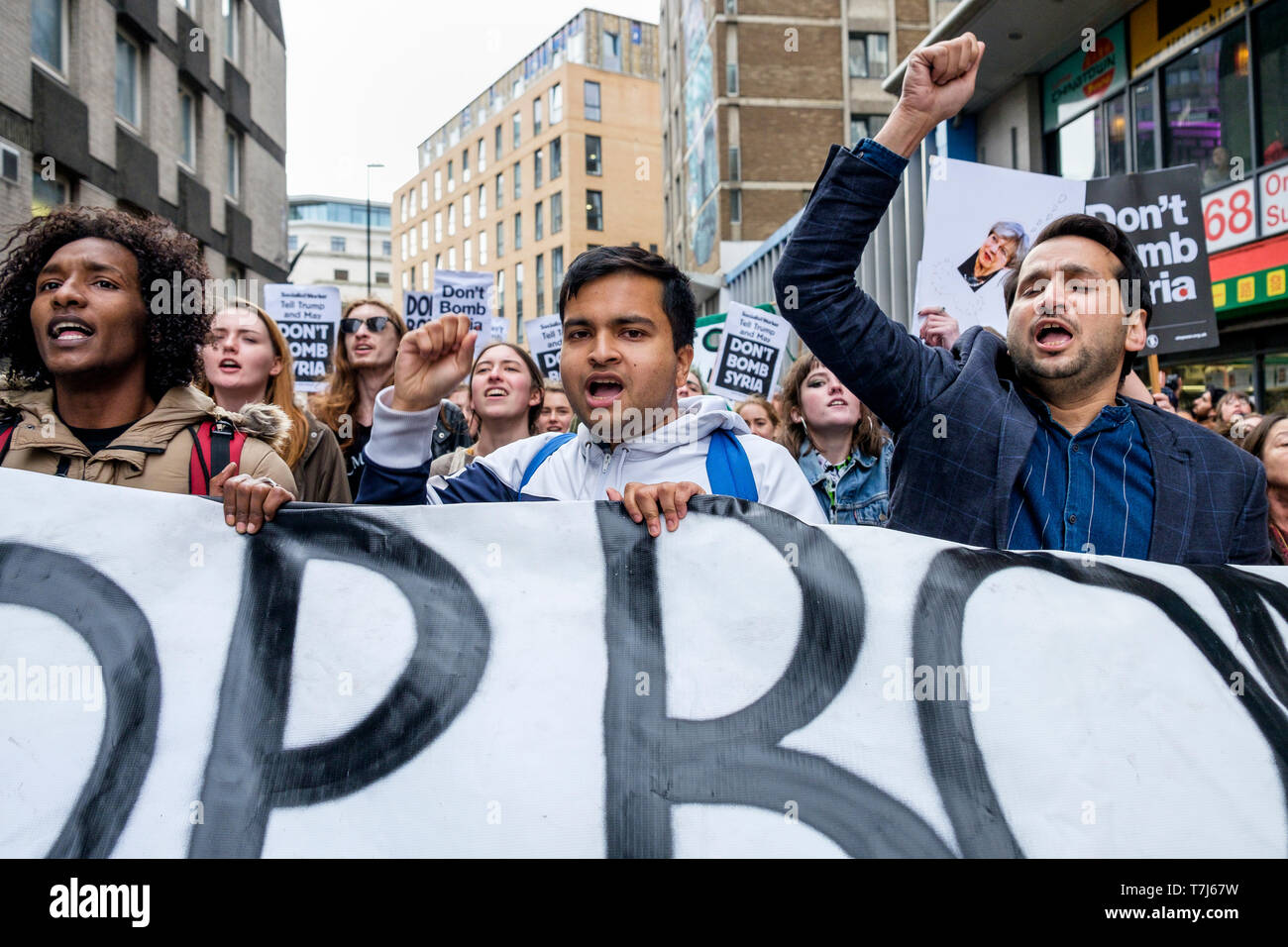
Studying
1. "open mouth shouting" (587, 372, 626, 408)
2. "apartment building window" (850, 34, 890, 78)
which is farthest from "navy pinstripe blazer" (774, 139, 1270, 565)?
"apartment building window" (850, 34, 890, 78)

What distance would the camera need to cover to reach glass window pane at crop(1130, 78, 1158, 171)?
1229 centimetres

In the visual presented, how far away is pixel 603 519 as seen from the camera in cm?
210

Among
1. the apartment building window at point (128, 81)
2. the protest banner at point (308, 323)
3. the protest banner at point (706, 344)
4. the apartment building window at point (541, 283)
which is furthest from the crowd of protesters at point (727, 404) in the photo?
the apartment building window at point (541, 283)

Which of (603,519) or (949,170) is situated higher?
(949,170)

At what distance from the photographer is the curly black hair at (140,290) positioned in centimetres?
253

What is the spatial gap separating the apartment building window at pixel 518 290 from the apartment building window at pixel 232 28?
1619 inches

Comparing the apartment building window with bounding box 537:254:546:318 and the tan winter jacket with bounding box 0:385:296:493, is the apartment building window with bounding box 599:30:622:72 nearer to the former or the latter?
the apartment building window with bounding box 537:254:546:318

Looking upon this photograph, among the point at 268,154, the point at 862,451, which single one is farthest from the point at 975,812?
the point at 268,154

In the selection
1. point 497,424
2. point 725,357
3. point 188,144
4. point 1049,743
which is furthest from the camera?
point 188,144

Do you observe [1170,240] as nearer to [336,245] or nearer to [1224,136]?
[1224,136]

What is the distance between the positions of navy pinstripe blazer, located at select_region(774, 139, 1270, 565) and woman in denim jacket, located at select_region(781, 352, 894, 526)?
225cm

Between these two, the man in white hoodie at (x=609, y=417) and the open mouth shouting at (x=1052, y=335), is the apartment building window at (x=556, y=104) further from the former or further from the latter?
the open mouth shouting at (x=1052, y=335)
